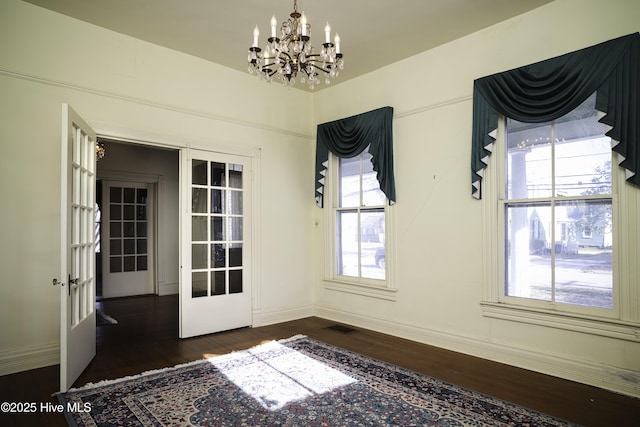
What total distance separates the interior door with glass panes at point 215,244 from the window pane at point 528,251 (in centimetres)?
315

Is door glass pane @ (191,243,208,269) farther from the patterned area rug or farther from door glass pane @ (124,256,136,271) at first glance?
door glass pane @ (124,256,136,271)

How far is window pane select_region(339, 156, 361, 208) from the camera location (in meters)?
5.52

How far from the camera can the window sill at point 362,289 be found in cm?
498

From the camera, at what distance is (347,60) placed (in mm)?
4996

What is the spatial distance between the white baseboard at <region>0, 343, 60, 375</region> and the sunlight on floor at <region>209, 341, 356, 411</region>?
4.85 ft

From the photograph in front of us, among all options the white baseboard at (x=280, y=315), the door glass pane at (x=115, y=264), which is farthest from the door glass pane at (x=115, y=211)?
the white baseboard at (x=280, y=315)

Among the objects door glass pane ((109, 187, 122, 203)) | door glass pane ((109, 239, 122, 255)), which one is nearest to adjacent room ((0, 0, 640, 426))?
door glass pane ((109, 239, 122, 255))

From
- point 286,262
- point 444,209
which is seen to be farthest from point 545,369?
point 286,262

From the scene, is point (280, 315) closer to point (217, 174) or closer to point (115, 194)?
point (217, 174)

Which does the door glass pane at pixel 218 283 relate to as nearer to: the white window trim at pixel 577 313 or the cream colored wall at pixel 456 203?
the cream colored wall at pixel 456 203

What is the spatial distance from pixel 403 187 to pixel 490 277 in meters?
1.45

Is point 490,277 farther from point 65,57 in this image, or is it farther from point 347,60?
point 65,57

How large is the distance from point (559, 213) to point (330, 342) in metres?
2.71

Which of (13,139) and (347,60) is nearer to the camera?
(13,139)
